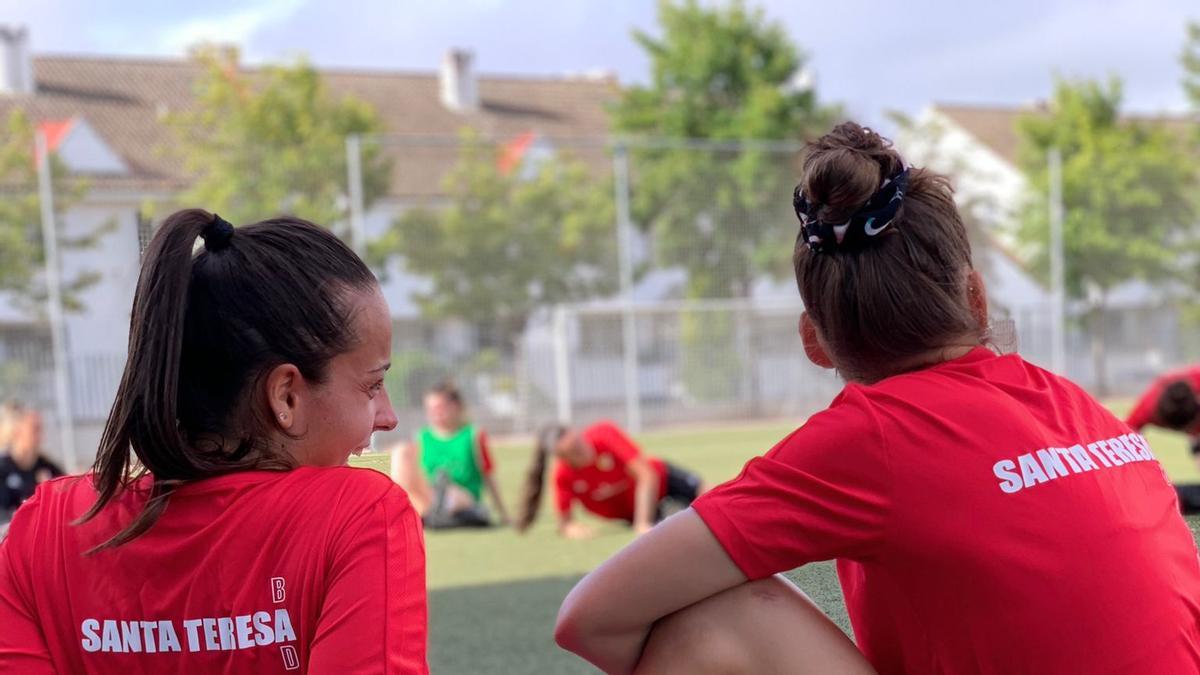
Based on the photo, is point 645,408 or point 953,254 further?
point 645,408

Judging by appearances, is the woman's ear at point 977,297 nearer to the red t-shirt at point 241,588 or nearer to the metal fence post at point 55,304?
the red t-shirt at point 241,588

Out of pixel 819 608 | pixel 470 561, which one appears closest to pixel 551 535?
pixel 470 561

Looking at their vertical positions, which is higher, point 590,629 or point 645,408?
point 590,629

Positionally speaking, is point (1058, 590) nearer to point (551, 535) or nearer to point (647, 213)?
point (551, 535)

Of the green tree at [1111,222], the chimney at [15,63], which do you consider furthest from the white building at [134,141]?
the green tree at [1111,222]

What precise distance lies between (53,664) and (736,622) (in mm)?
889

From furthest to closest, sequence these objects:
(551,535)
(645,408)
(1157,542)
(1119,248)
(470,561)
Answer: (1119,248)
(645,408)
(551,535)
(470,561)
(1157,542)

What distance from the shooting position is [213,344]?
1.51 meters

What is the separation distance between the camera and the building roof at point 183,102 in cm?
2827

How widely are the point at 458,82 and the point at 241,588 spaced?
3580cm

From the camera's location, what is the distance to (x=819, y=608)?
1903 millimetres

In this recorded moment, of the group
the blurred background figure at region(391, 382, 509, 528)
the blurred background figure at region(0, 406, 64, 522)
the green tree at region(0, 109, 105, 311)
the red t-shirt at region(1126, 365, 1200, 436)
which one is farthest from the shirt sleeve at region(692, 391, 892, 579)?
the green tree at region(0, 109, 105, 311)

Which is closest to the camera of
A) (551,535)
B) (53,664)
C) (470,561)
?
(53,664)

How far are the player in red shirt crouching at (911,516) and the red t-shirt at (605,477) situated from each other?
7047 millimetres
